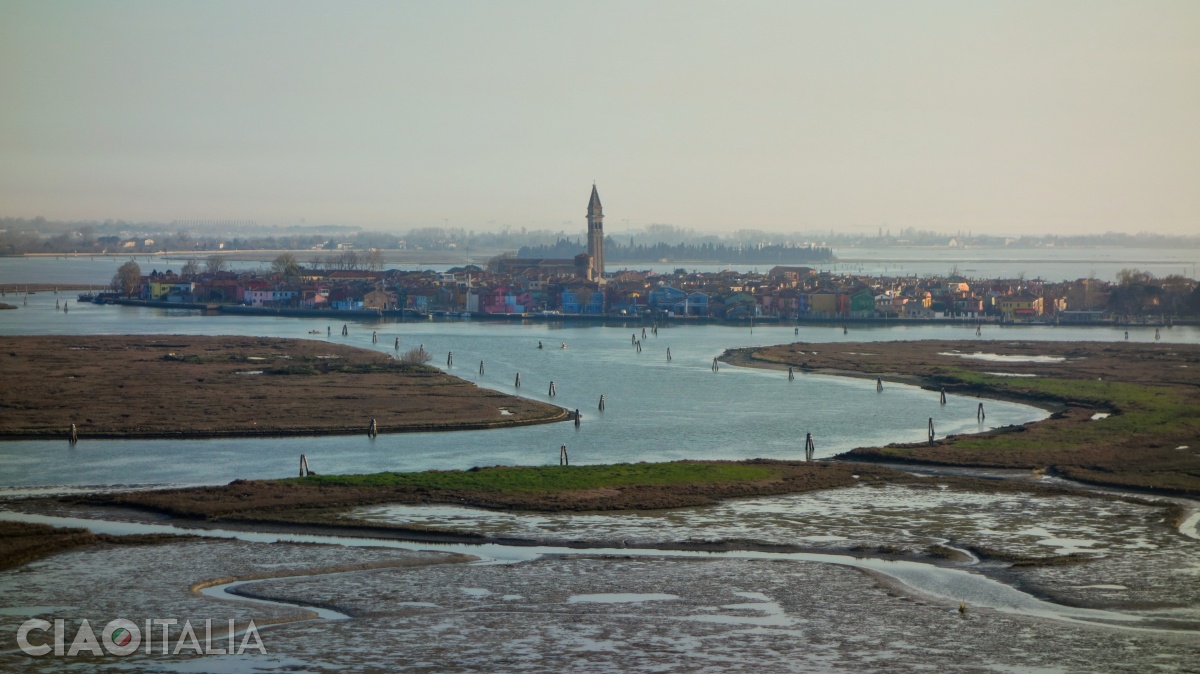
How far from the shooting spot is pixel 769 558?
1380 cm

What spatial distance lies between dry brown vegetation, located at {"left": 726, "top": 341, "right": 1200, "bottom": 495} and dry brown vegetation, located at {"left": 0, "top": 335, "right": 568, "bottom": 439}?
30.0ft

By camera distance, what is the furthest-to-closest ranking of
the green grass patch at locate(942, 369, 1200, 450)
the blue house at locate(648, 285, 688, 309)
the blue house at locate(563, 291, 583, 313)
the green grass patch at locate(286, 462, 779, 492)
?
the blue house at locate(563, 291, 583, 313)
the blue house at locate(648, 285, 688, 309)
the green grass patch at locate(942, 369, 1200, 450)
the green grass patch at locate(286, 462, 779, 492)

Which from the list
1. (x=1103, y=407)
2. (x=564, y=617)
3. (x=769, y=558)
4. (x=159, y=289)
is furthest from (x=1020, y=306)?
(x=564, y=617)

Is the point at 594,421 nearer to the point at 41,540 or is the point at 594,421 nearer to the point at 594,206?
the point at 41,540

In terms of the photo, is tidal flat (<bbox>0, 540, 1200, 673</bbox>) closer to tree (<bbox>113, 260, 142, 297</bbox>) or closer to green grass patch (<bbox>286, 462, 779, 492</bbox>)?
green grass patch (<bbox>286, 462, 779, 492</bbox>)

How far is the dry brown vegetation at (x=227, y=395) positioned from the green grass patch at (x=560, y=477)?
5417 mm

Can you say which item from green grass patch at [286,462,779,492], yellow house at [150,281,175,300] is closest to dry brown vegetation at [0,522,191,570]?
green grass patch at [286,462,779,492]

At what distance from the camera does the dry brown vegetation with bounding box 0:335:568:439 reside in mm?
23047

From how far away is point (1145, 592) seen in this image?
12.2 m

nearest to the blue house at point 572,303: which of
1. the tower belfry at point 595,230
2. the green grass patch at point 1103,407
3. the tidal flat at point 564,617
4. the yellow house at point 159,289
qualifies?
the tower belfry at point 595,230

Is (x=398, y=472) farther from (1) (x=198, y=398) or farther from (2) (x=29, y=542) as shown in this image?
(1) (x=198, y=398)

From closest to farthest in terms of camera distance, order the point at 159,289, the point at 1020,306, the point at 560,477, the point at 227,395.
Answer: the point at 560,477, the point at 227,395, the point at 1020,306, the point at 159,289

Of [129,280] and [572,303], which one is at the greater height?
[129,280]

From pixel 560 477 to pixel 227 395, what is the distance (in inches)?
478
